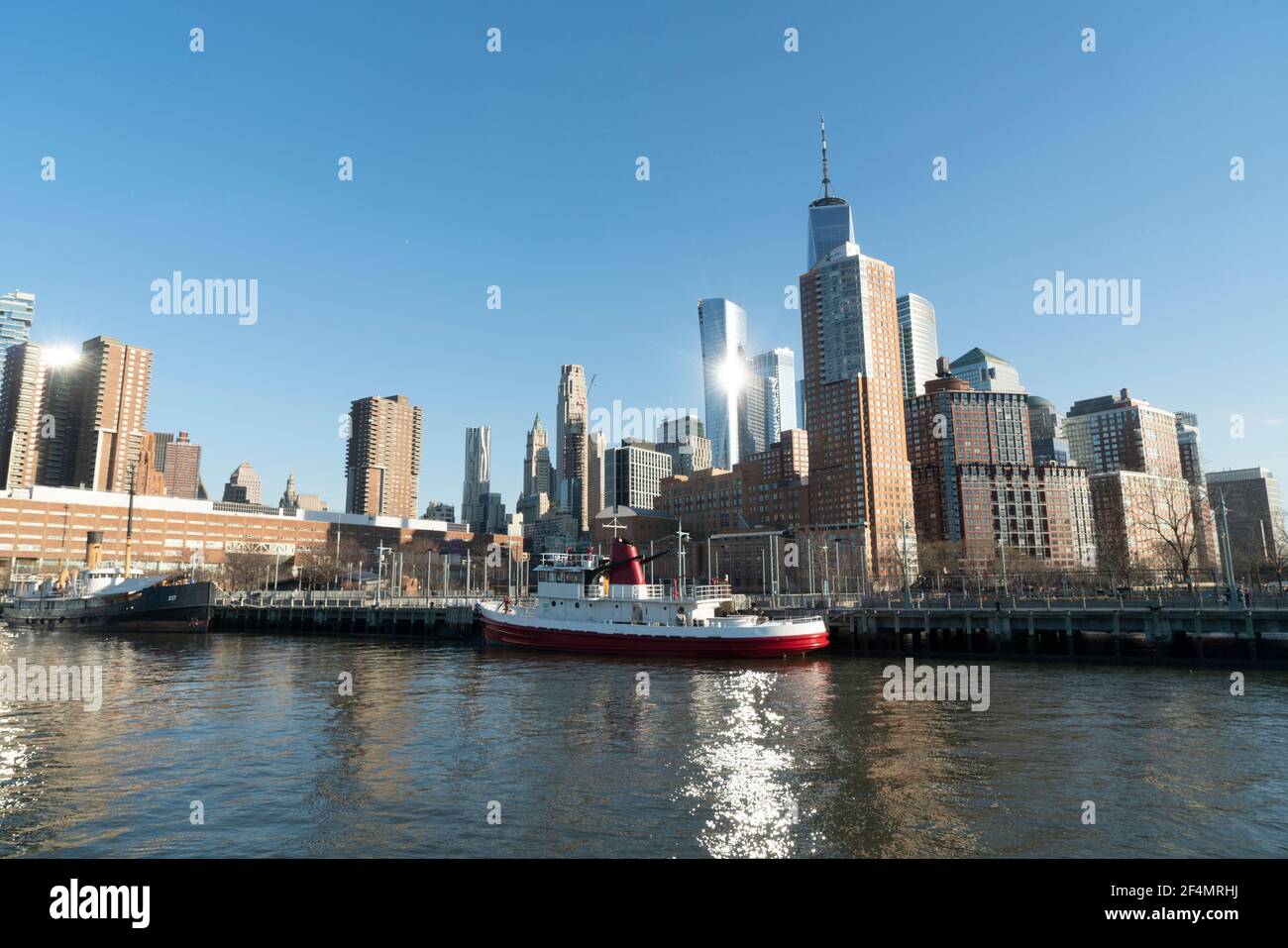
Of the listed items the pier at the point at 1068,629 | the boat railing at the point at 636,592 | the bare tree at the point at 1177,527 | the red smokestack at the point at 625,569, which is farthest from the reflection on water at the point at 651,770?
the bare tree at the point at 1177,527

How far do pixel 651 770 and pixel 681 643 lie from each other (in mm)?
32089

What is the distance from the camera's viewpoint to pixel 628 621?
58.4m

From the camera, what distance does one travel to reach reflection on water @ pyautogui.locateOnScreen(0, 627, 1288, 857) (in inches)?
667

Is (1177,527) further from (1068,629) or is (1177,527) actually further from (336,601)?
(336,601)

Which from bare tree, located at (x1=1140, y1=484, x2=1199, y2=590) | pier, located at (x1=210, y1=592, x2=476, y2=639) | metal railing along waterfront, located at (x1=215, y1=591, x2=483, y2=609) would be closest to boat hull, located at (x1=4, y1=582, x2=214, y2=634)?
pier, located at (x1=210, y1=592, x2=476, y2=639)

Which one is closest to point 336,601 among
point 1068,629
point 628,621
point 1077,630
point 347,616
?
point 347,616

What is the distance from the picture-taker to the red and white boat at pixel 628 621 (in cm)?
5400
